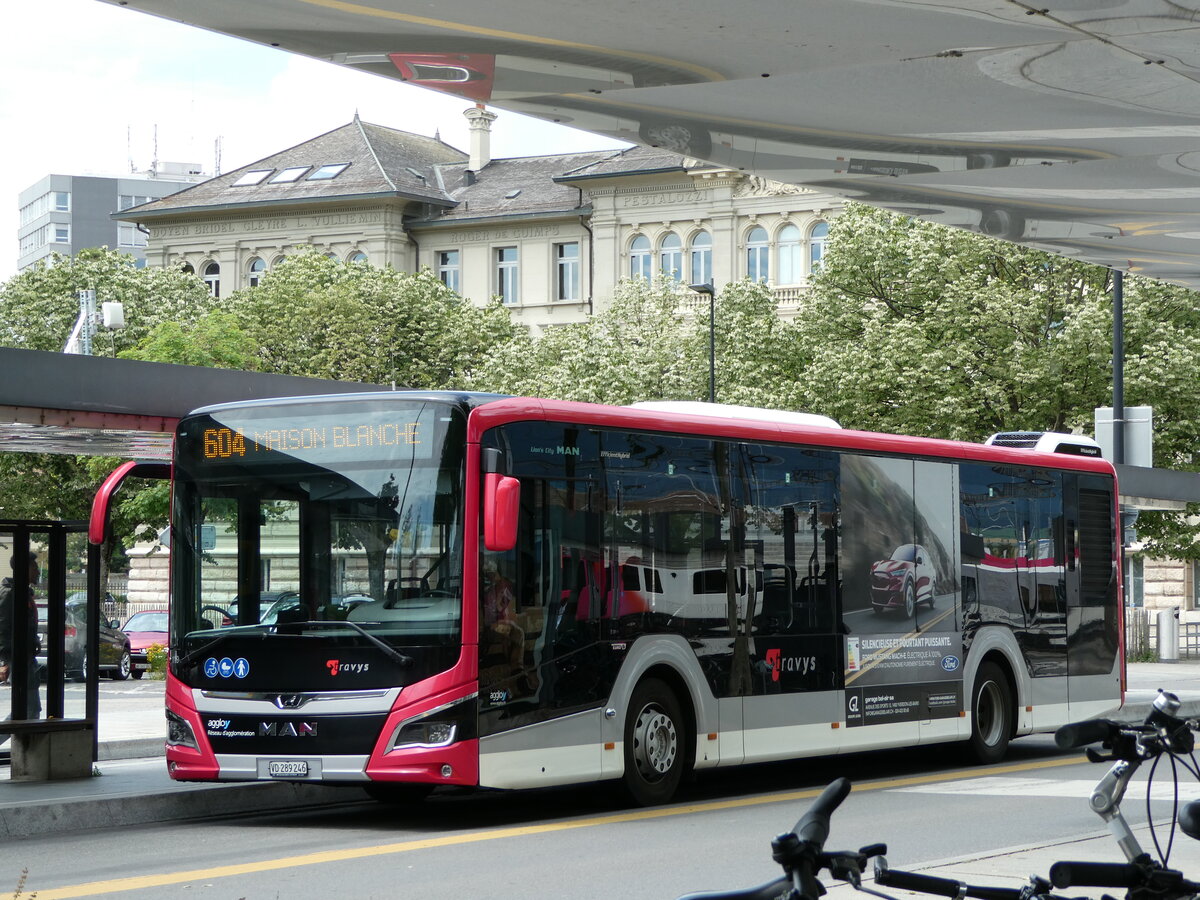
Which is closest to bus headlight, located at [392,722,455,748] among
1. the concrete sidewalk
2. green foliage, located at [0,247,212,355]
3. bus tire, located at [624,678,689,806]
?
bus tire, located at [624,678,689,806]

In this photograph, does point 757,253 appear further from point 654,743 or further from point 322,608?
point 322,608

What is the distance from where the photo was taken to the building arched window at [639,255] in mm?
74938

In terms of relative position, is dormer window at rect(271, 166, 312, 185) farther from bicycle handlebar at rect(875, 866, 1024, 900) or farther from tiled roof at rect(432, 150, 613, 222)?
bicycle handlebar at rect(875, 866, 1024, 900)

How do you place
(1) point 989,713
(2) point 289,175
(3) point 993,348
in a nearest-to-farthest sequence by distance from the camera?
(1) point 989,713 < (3) point 993,348 < (2) point 289,175

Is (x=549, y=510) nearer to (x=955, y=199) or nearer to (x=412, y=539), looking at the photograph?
(x=412, y=539)

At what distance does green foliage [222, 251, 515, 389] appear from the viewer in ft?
203

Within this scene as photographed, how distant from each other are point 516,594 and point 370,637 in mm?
996

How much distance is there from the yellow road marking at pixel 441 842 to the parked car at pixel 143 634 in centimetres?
2760

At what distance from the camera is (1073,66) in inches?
295

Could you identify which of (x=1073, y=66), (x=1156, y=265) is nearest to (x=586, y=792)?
(x=1156, y=265)

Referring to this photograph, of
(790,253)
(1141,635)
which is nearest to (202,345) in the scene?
(790,253)

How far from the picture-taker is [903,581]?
15859 millimetres

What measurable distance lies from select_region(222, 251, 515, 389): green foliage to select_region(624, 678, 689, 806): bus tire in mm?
47725

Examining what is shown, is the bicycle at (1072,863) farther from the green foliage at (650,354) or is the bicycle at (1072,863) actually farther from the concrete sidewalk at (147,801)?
the green foliage at (650,354)
